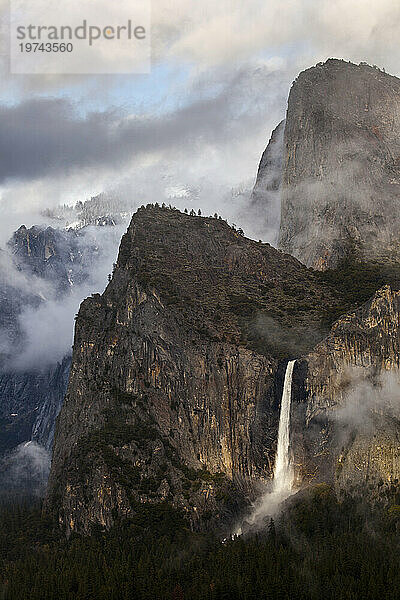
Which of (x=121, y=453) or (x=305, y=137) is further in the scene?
(x=305, y=137)

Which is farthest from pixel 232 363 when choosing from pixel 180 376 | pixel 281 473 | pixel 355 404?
pixel 355 404

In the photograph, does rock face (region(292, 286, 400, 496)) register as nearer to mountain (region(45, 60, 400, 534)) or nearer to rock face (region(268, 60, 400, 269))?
mountain (region(45, 60, 400, 534))

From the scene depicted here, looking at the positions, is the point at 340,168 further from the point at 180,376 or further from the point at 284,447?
the point at 284,447

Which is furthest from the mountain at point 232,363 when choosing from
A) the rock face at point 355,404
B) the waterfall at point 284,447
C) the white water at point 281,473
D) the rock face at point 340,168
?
the white water at point 281,473

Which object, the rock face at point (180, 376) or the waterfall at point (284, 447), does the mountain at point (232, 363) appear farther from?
the waterfall at point (284, 447)

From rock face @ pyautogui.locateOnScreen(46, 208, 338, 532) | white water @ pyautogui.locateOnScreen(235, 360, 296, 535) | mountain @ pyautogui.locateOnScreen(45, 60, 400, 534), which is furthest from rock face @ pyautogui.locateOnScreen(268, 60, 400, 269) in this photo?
white water @ pyautogui.locateOnScreen(235, 360, 296, 535)

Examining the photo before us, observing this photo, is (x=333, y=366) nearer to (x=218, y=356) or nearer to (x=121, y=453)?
(x=218, y=356)

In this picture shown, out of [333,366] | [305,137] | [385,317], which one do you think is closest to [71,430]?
[333,366]
